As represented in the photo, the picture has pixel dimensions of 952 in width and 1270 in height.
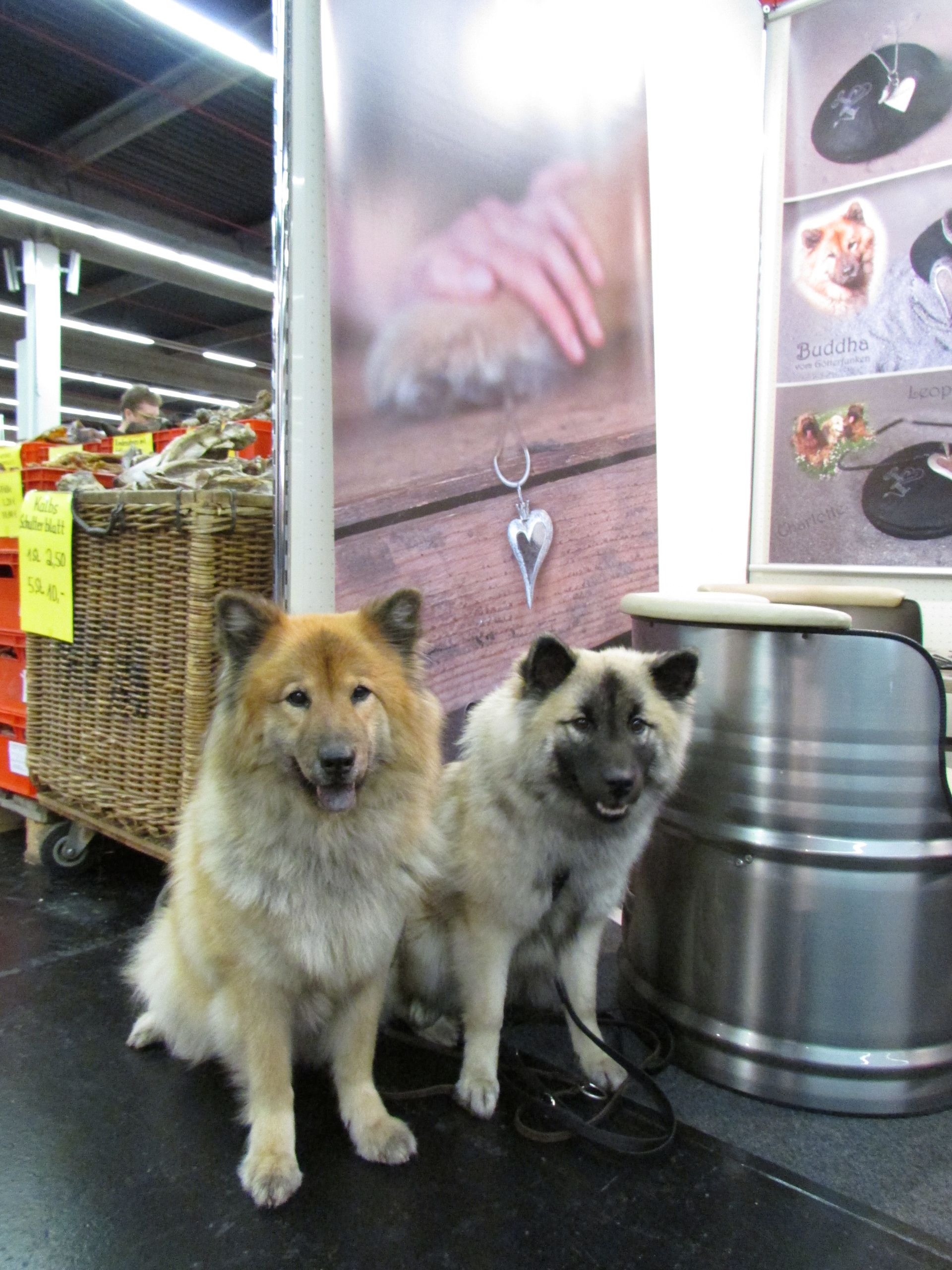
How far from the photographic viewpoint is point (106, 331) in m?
11.4

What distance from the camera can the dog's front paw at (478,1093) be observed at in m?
1.49

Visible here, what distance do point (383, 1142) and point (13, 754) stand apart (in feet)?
6.07

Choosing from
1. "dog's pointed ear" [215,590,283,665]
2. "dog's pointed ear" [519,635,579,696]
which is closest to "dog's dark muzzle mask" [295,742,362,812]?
"dog's pointed ear" [215,590,283,665]

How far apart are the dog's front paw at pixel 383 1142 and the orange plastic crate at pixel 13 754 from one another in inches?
65.7

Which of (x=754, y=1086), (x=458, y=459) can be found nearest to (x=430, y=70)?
(x=458, y=459)

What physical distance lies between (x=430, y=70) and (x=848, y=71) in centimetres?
153

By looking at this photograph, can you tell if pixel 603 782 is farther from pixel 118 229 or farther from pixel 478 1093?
pixel 118 229

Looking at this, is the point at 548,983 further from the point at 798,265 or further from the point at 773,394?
the point at 798,265

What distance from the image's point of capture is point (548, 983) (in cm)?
179

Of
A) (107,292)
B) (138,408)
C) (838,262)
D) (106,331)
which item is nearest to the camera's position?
(838,262)

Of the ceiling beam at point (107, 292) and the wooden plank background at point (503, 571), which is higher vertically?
the ceiling beam at point (107, 292)

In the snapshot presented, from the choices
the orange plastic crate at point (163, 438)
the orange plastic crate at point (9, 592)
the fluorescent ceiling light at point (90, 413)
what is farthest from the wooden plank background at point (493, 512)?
the fluorescent ceiling light at point (90, 413)

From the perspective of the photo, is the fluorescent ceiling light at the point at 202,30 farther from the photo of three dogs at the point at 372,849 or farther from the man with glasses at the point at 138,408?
the photo of three dogs at the point at 372,849

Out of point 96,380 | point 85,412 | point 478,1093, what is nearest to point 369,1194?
point 478,1093
